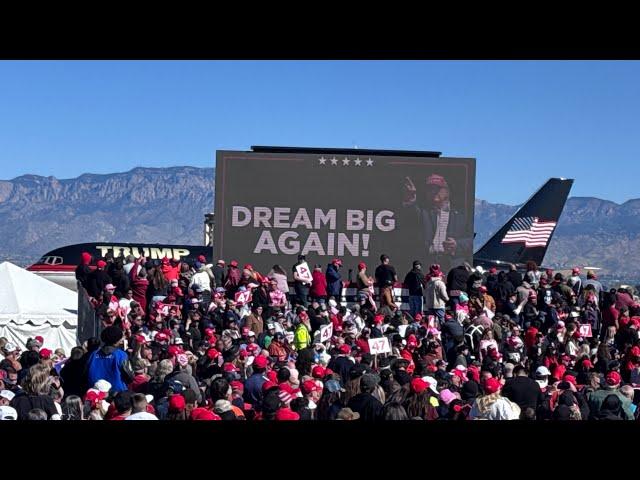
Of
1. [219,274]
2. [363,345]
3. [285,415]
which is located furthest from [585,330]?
[285,415]

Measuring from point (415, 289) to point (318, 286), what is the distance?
1838 millimetres

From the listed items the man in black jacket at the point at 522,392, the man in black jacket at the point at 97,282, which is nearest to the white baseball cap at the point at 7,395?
the man in black jacket at the point at 522,392

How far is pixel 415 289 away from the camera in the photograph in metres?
19.4

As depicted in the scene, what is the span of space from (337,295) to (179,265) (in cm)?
311

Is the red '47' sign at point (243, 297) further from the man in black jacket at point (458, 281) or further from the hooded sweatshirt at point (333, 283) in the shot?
the man in black jacket at point (458, 281)

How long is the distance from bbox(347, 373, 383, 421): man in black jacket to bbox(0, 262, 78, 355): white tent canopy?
10410 mm

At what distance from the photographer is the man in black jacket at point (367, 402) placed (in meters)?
8.18

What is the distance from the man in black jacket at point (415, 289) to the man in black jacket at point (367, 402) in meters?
10.8

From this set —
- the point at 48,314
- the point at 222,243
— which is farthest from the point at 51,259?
the point at 48,314

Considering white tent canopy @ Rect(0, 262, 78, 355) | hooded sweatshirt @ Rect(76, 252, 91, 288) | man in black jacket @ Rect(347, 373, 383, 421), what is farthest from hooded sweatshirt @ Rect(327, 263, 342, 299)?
man in black jacket @ Rect(347, 373, 383, 421)

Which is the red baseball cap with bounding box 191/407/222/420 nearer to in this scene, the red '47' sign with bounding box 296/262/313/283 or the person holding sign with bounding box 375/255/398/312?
the person holding sign with bounding box 375/255/398/312
